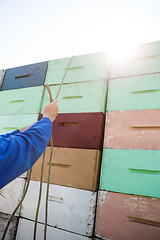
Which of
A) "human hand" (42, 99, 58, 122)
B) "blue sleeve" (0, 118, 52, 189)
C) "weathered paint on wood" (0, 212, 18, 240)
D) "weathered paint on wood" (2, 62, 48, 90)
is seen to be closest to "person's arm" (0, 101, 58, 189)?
"blue sleeve" (0, 118, 52, 189)

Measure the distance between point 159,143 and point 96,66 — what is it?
0.76m

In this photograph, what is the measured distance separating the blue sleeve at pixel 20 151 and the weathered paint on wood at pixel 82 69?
836 mm

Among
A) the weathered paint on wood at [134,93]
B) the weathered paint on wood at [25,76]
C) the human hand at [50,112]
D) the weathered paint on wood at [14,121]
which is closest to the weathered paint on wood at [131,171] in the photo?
the weathered paint on wood at [134,93]

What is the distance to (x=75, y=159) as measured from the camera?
124cm

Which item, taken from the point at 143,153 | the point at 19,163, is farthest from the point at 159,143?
the point at 19,163

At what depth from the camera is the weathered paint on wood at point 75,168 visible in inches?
46.2

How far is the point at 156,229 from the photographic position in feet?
3.15

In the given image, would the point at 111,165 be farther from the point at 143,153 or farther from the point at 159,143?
the point at 159,143

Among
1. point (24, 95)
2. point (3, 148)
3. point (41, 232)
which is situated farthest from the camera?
point (24, 95)

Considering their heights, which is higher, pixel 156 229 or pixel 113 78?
pixel 113 78

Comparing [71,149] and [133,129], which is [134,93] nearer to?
[133,129]

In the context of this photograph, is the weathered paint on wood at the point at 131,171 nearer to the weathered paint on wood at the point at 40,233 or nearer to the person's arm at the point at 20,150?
the weathered paint on wood at the point at 40,233

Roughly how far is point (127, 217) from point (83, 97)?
2.81ft

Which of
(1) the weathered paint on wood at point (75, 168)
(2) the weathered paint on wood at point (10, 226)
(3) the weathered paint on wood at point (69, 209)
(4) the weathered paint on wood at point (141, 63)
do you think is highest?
(4) the weathered paint on wood at point (141, 63)
